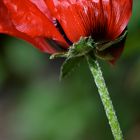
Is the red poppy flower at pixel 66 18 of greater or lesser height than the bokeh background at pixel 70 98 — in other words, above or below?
above

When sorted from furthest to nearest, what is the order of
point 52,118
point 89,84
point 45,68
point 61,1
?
point 45,68
point 52,118
point 89,84
point 61,1

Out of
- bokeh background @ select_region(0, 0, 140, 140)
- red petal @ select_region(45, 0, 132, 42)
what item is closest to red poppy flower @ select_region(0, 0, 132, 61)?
red petal @ select_region(45, 0, 132, 42)

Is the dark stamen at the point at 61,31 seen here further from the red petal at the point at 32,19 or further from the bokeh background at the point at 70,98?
the bokeh background at the point at 70,98

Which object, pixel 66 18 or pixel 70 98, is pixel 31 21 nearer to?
pixel 66 18

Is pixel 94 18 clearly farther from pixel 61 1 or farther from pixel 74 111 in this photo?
pixel 74 111

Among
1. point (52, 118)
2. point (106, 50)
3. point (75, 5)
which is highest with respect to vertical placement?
point (75, 5)

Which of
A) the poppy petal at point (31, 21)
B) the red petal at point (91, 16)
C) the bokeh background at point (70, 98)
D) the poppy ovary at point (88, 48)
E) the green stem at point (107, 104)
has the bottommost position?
the bokeh background at point (70, 98)

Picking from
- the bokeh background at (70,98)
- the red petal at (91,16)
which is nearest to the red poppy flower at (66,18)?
the red petal at (91,16)

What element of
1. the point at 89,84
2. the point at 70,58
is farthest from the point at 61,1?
the point at 89,84
